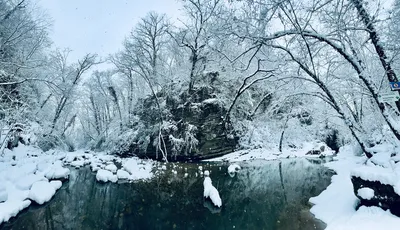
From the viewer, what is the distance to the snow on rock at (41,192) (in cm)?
766

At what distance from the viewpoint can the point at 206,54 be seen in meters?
20.9

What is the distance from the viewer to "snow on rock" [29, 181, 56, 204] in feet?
25.1

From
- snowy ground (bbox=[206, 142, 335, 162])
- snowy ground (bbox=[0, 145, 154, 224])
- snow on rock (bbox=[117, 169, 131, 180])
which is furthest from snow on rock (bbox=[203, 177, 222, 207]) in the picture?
snowy ground (bbox=[206, 142, 335, 162])

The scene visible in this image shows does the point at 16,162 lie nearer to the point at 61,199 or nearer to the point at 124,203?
the point at 61,199

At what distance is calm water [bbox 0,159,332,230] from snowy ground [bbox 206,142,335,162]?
6.94 meters

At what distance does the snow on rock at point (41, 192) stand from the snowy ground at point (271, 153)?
489 inches

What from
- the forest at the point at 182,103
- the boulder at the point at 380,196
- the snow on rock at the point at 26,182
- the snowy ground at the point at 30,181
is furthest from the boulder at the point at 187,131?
the boulder at the point at 380,196

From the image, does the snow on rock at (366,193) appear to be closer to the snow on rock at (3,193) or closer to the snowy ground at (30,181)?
the snowy ground at (30,181)

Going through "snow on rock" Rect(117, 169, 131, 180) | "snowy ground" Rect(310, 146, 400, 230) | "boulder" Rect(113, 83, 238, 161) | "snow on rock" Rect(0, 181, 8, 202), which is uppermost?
"boulder" Rect(113, 83, 238, 161)

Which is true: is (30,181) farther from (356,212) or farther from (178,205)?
(356,212)

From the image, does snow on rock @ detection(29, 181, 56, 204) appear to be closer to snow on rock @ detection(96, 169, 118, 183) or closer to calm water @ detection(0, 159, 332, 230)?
calm water @ detection(0, 159, 332, 230)

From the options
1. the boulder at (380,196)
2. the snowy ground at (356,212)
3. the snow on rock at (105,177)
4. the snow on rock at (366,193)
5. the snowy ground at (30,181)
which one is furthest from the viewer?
the snow on rock at (105,177)

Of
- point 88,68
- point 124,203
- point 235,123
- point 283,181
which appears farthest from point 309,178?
point 88,68

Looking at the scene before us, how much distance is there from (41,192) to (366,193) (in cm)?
997
